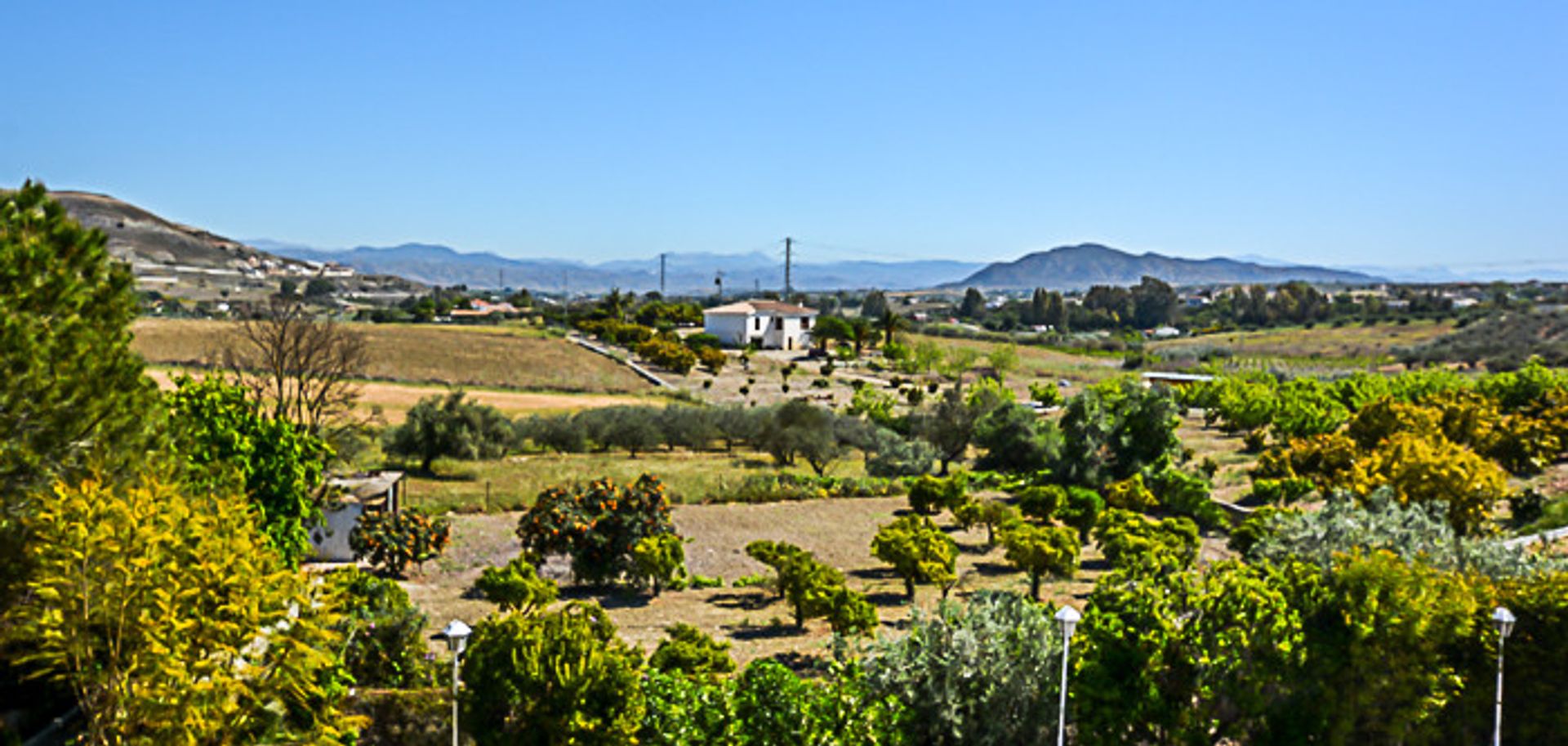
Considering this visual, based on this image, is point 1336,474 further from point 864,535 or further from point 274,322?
point 274,322

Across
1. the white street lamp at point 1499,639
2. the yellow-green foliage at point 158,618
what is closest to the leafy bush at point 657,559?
the yellow-green foliage at point 158,618

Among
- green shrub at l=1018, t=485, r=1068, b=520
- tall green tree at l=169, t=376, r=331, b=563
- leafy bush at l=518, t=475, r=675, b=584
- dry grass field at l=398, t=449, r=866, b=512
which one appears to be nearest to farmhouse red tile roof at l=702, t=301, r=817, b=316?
dry grass field at l=398, t=449, r=866, b=512

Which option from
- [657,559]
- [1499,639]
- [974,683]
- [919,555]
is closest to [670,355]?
[657,559]

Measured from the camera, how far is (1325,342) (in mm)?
91812

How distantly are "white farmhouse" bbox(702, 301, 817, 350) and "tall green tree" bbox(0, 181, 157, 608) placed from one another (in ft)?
234

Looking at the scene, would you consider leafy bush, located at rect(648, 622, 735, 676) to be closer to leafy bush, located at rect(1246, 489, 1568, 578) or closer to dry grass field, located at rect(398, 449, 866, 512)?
leafy bush, located at rect(1246, 489, 1568, 578)

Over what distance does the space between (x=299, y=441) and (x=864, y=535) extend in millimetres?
11246

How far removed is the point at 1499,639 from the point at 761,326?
76.0 metres

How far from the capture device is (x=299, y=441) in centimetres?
1545

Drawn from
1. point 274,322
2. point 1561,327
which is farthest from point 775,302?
point 274,322

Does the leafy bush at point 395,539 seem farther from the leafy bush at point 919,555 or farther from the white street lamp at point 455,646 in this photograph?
the white street lamp at point 455,646

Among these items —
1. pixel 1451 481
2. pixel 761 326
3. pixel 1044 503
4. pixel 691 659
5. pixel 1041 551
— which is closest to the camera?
pixel 691 659

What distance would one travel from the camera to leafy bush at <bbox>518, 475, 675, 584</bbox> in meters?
16.8

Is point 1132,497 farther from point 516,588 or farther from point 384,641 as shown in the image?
point 384,641
